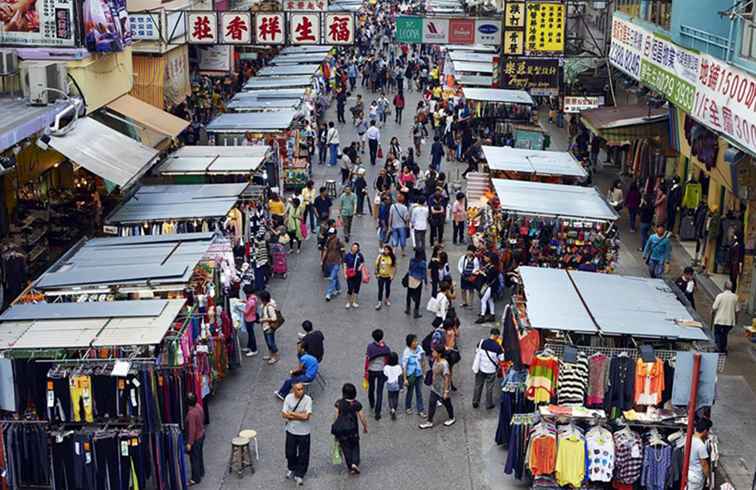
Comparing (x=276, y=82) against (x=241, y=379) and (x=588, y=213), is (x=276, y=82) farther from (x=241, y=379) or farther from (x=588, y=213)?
(x=241, y=379)

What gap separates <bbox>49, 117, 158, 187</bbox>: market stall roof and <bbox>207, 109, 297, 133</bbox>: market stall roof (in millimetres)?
4901

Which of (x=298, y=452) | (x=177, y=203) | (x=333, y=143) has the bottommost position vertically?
(x=298, y=452)

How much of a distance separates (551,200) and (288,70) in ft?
59.8

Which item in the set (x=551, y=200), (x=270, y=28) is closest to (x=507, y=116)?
(x=270, y=28)

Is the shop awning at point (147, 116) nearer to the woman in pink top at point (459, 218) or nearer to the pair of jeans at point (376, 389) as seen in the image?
the woman in pink top at point (459, 218)

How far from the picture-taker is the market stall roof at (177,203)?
1712 cm

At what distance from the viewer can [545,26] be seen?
92.6ft

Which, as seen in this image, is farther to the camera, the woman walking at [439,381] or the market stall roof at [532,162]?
the market stall roof at [532,162]

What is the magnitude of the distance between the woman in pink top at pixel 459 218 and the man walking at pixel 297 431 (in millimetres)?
10591

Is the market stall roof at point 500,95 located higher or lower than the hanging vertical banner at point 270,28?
lower

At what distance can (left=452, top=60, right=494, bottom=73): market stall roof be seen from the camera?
36369 mm

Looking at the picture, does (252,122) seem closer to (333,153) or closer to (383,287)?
(333,153)

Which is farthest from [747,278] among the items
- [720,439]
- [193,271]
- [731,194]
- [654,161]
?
[193,271]

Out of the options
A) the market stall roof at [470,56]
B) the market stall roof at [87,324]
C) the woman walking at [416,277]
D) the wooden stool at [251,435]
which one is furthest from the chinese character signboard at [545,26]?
the wooden stool at [251,435]
